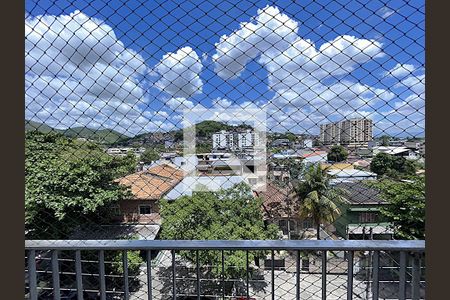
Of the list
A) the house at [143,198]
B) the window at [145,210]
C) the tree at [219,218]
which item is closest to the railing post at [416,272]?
the house at [143,198]

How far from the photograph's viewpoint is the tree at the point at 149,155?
164 cm

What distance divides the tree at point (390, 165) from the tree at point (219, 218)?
14.5 ft

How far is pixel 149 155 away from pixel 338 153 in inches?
43.6

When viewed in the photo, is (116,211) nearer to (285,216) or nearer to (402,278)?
(402,278)

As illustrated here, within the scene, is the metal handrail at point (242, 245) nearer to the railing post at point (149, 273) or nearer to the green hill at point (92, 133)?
the railing post at point (149, 273)

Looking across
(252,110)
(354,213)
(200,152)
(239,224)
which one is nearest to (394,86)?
(252,110)

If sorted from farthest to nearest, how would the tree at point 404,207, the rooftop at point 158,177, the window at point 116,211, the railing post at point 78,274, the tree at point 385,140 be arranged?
the window at point 116,211
the tree at point 404,207
the rooftop at point 158,177
the tree at point 385,140
the railing post at point 78,274

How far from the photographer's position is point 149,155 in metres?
1.70

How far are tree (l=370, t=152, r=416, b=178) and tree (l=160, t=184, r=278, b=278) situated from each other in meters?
4.41

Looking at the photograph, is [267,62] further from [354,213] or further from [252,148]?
[354,213]

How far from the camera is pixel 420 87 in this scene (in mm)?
935

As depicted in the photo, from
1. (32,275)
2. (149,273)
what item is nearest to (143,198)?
(32,275)

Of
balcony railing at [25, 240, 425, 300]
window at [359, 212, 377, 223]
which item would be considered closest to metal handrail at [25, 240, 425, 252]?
balcony railing at [25, 240, 425, 300]

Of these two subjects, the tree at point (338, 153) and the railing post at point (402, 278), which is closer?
the railing post at point (402, 278)
